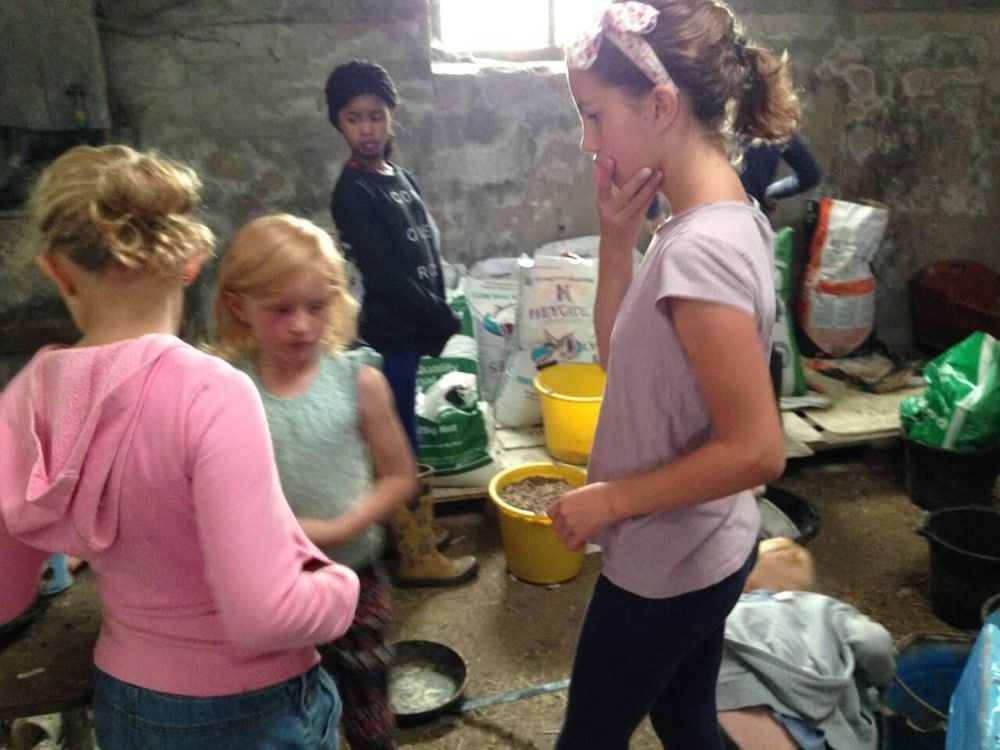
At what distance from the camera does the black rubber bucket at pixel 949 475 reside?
290 centimetres

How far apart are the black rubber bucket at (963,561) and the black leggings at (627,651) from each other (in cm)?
145

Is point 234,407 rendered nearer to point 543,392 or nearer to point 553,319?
point 543,392

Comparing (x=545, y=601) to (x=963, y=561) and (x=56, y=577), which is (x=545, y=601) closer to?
(x=963, y=561)

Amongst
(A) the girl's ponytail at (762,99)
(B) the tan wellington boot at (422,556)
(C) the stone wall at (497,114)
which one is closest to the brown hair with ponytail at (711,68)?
(A) the girl's ponytail at (762,99)

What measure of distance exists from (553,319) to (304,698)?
2.24m

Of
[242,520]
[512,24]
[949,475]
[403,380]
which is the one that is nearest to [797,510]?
[949,475]

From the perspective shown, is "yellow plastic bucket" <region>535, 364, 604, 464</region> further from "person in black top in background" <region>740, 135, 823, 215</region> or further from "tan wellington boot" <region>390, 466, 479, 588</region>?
"person in black top in background" <region>740, 135, 823, 215</region>

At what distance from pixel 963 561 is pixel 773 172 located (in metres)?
1.64

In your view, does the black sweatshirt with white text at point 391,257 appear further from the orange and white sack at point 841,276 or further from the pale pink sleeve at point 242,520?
the orange and white sack at point 841,276

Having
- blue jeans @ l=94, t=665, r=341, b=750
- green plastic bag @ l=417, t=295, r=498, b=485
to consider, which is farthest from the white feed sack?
blue jeans @ l=94, t=665, r=341, b=750

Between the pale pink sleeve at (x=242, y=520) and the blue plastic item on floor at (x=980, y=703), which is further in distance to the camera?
the blue plastic item on floor at (x=980, y=703)

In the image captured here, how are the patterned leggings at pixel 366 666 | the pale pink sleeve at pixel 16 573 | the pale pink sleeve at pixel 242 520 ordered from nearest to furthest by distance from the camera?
1. the pale pink sleeve at pixel 242 520
2. the pale pink sleeve at pixel 16 573
3. the patterned leggings at pixel 366 666

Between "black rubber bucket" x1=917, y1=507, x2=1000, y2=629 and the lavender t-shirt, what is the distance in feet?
4.80

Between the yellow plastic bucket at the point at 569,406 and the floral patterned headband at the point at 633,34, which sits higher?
the floral patterned headband at the point at 633,34
